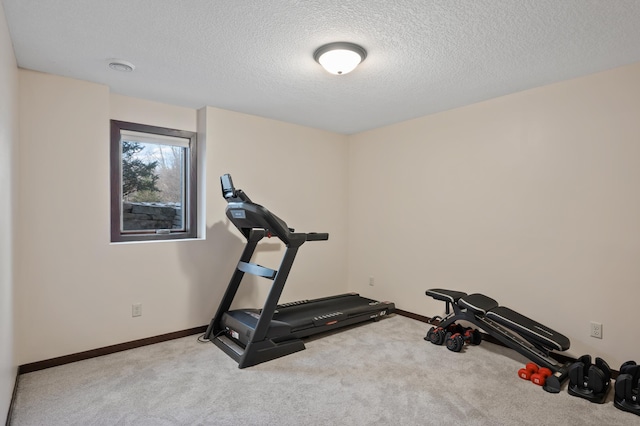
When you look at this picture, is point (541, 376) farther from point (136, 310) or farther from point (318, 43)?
point (136, 310)

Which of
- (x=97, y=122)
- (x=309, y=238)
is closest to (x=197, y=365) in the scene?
(x=309, y=238)

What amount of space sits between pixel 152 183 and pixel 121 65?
3.94 feet

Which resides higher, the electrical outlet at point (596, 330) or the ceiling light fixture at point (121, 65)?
the ceiling light fixture at point (121, 65)

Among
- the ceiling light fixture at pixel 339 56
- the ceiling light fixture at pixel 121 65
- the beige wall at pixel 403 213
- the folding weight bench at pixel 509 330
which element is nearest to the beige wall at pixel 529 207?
the beige wall at pixel 403 213

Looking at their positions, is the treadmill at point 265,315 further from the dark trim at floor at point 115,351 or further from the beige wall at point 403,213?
the beige wall at point 403,213

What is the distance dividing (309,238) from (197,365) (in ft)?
4.39

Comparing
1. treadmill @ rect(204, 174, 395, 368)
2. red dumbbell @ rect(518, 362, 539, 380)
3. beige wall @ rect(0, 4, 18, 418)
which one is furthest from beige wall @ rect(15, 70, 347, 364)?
red dumbbell @ rect(518, 362, 539, 380)

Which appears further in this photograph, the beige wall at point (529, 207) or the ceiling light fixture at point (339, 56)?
the beige wall at point (529, 207)

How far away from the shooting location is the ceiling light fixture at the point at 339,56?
215cm

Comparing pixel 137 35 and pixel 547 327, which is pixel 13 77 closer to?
pixel 137 35

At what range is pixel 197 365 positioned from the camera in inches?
105

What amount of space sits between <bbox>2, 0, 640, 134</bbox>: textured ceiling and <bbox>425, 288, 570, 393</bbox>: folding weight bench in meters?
1.84

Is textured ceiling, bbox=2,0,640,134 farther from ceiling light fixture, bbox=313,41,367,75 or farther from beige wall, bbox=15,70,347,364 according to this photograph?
beige wall, bbox=15,70,347,364

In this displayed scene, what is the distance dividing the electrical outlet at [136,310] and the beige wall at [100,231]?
0.03 meters
